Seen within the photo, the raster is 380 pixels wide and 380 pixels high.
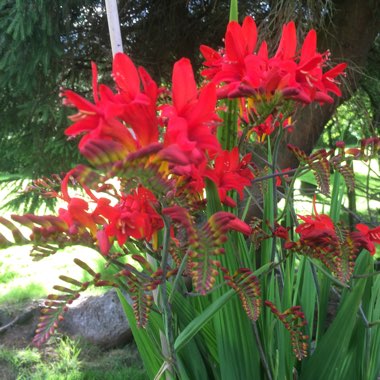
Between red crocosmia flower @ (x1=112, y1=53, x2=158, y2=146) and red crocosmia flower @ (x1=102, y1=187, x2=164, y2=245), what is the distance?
0.40ft

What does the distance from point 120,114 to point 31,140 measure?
100 inches

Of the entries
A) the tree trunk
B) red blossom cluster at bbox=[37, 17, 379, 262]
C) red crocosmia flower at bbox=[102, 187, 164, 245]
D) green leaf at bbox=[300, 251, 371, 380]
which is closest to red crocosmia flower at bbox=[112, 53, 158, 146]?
red blossom cluster at bbox=[37, 17, 379, 262]

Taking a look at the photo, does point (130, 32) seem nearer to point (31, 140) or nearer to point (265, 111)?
point (31, 140)

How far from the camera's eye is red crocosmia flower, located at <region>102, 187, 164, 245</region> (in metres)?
0.75

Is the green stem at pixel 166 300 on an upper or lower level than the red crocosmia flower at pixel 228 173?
lower

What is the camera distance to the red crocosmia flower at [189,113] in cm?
67

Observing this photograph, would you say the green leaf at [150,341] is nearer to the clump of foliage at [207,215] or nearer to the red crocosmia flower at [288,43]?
the clump of foliage at [207,215]

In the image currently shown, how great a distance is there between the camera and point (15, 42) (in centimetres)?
227

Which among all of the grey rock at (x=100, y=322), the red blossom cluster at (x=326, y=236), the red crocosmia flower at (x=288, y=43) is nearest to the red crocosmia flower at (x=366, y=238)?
the red blossom cluster at (x=326, y=236)

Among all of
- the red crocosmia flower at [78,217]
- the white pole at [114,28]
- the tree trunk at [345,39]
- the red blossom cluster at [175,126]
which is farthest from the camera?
the tree trunk at [345,39]

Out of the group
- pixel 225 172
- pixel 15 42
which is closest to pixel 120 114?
pixel 225 172

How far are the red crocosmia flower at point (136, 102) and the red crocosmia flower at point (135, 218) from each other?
0.12 m

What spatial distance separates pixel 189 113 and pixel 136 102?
0.09 metres

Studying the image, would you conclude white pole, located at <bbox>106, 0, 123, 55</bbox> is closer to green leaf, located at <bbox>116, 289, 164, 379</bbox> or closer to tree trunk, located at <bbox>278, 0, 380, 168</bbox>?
green leaf, located at <bbox>116, 289, 164, 379</bbox>
